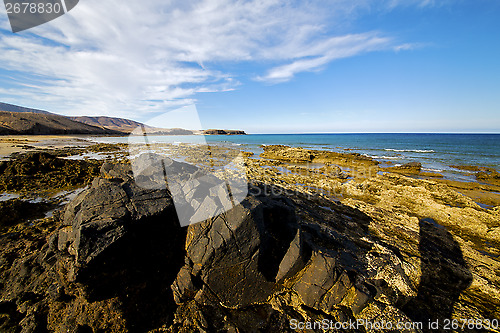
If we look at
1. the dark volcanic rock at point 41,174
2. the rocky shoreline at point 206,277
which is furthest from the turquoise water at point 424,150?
the dark volcanic rock at point 41,174

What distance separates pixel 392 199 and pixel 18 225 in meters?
19.7

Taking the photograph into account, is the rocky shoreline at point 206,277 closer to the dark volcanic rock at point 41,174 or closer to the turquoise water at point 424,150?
the turquoise water at point 424,150

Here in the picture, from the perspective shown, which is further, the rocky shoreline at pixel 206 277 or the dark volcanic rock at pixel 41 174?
the dark volcanic rock at pixel 41 174

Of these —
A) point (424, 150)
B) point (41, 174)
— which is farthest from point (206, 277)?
point (424, 150)

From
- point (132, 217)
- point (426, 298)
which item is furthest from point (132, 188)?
point (426, 298)

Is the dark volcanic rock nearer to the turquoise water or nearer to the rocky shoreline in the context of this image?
the turquoise water

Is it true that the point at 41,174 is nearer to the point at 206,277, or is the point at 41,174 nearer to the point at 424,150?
the point at 206,277

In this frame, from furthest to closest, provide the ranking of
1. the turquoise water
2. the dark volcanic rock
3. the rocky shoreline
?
the turquoise water → the dark volcanic rock → the rocky shoreline

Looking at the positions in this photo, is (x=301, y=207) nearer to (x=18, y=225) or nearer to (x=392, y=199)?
(x=392, y=199)

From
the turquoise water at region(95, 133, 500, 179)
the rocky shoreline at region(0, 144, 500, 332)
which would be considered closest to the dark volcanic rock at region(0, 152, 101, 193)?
the turquoise water at region(95, 133, 500, 179)

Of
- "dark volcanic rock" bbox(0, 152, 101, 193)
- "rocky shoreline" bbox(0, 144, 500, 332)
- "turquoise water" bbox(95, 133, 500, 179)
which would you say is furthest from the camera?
"turquoise water" bbox(95, 133, 500, 179)

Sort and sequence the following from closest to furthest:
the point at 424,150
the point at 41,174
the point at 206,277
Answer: the point at 206,277
the point at 41,174
the point at 424,150

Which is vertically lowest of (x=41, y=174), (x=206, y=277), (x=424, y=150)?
(x=424, y=150)

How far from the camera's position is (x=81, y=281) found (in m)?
3.62
